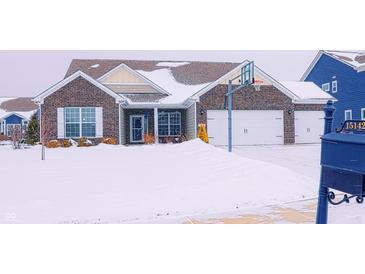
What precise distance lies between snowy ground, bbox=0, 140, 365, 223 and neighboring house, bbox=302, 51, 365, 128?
84 centimetres

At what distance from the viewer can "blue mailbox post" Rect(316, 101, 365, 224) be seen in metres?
4.32

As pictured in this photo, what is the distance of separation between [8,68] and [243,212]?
172 inches

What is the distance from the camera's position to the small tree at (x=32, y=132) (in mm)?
6414

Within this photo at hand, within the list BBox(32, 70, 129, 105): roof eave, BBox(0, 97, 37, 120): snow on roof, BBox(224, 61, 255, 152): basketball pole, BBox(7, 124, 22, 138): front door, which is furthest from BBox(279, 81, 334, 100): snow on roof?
BBox(7, 124, 22, 138): front door

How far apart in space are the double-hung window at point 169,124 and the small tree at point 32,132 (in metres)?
2.30

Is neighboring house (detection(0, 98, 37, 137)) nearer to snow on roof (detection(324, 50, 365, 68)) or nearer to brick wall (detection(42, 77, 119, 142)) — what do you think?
brick wall (detection(42, 77, 119, 142))

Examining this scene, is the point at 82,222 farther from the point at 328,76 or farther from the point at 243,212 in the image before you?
the point at 328,76

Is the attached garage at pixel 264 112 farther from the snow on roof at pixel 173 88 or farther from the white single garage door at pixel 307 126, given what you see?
the snow on roof at pixel 173 88

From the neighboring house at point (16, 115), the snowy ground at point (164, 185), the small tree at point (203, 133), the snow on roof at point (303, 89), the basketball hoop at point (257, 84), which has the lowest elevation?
the snowy ground at point (164, 185)

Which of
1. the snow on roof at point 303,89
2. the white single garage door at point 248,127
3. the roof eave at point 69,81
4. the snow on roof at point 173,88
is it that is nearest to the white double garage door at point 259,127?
the white single garage door at point 248,127

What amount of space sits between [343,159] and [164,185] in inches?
120

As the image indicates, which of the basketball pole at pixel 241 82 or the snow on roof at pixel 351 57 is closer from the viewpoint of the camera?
the snow on roof at pixel 351 57

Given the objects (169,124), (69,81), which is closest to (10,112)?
(69,81)

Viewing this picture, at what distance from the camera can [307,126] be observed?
21.9 ft
